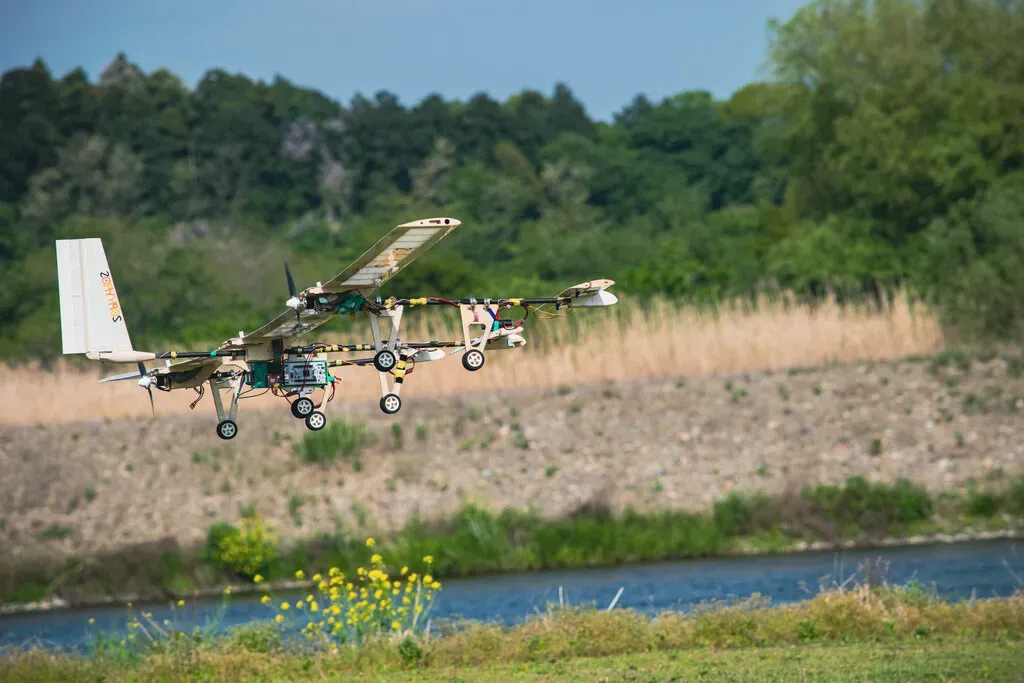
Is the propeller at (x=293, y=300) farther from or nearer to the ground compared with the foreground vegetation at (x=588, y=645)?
farther from the ground

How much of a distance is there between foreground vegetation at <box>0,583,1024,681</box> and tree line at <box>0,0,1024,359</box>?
1830 centimetres

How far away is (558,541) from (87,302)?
2736 centimetres

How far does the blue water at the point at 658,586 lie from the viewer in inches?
1270

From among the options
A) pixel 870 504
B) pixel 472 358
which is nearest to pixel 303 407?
pixel 472 358

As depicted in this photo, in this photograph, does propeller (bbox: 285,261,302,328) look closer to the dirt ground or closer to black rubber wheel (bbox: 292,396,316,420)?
black rubber wheel (bbox: 292,396,316,420)

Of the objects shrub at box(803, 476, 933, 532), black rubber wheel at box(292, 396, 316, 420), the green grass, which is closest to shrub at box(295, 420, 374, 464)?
the green grass

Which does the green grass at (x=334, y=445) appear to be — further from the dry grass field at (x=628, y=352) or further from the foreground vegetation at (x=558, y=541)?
the foreground vegetation at (x=558, y=541)

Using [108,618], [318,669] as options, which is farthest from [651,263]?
[318,669]

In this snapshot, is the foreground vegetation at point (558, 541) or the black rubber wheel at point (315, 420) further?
the foreground vegetation at point (558, 541)

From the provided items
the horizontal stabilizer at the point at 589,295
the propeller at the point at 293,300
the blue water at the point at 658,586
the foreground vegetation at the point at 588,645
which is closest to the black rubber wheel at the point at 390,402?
the propeller at the point at 293,300

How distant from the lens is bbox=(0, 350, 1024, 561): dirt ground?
41.7 metres

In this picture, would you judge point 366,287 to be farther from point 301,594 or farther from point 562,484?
point 562,484

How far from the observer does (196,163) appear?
9038cm

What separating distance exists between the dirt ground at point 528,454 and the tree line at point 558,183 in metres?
3.74
